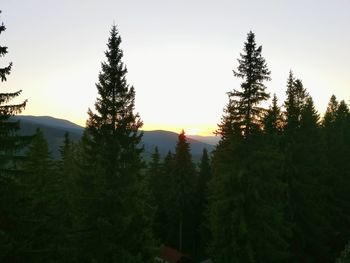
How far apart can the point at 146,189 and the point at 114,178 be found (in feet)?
8.41

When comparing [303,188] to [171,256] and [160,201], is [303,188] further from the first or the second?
[160,201]

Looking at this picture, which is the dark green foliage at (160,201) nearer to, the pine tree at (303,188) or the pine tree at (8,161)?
the pine tree at (303,188)

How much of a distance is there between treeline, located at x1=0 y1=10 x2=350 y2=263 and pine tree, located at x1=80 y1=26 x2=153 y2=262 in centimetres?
6

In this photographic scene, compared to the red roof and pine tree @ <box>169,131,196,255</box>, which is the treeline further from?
pine tree @ <box>169,131,196,255</box>

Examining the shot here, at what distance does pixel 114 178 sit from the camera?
2517cm

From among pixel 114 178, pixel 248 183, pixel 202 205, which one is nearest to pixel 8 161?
pixel 114 178

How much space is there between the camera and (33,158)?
123 ft

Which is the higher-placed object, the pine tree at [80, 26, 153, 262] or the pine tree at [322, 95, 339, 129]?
the pine tree at [322, 95, 339, 129]

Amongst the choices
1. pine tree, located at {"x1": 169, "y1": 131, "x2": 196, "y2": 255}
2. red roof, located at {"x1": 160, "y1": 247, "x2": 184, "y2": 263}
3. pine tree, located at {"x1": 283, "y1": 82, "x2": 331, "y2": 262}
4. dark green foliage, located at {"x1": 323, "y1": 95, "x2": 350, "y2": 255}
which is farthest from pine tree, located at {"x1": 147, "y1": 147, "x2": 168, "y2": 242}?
pine tree, located at {"x1": 283, "y1": 82, "x2": 331, "y2": 262}

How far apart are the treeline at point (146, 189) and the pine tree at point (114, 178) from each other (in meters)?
0.06

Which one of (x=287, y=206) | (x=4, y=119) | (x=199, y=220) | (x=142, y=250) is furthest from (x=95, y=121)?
(x=199, y=220)

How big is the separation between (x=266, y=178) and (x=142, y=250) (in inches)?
369

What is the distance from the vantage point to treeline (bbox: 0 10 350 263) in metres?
16.4

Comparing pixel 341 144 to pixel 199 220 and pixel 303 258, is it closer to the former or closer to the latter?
pixel 303 258
